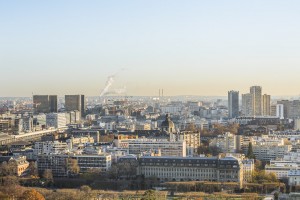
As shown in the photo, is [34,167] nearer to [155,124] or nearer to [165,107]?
[155,124]

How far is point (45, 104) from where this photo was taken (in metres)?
44.1

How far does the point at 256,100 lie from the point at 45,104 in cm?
1361

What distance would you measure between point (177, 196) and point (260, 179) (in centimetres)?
280

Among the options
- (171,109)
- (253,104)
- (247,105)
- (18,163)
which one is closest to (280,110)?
(253,104)

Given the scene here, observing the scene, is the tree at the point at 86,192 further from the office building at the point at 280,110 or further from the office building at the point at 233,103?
the office building at the point at 233,103

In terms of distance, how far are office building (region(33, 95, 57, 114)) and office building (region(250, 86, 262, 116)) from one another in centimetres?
1267

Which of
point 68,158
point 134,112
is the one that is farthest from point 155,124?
point 68,158

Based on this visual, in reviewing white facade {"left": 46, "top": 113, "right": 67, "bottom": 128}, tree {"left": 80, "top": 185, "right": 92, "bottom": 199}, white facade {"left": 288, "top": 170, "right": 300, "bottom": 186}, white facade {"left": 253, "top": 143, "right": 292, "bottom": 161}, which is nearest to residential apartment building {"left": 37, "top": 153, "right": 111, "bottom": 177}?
tree {"left": 80, "top": 185, "right": 92, "bottom": 199}

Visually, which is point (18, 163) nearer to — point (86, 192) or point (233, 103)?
point (86, 192)

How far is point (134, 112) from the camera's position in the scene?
4562 centimetres

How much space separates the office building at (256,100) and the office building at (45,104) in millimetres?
12670

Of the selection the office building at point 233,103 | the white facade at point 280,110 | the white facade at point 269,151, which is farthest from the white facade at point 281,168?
the office building at point 233,103

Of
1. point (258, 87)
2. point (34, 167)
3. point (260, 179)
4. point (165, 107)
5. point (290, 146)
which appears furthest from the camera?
point (165, 107)

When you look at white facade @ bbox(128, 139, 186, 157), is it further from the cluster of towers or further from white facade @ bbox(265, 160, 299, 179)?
the cluster of towers
